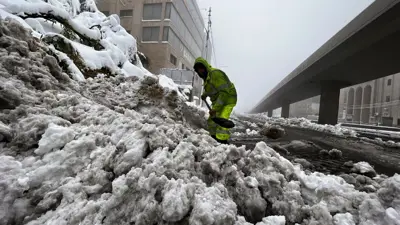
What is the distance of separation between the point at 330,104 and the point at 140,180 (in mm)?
21827

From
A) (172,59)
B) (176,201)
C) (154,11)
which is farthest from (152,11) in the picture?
(176,201)

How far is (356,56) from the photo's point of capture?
12281 mm

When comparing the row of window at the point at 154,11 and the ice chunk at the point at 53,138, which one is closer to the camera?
the ice chunk at the point at 53,138

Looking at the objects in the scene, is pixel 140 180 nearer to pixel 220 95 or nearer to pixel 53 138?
pixel 53 138

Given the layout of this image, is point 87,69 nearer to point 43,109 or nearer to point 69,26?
point 69,26

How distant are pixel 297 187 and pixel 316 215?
0.37 m

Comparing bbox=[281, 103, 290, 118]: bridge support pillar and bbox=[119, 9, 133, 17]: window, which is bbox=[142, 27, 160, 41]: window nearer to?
bbox=[119, 9, 133, 17]: window

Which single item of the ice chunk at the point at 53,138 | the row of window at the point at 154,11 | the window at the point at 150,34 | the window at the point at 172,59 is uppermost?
the row of window at the point at 154,11

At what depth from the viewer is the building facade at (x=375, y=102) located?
35.0 meters

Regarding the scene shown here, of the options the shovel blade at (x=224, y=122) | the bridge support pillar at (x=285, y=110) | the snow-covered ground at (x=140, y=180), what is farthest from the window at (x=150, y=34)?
the snow-covered ground at (x=140, y=180)

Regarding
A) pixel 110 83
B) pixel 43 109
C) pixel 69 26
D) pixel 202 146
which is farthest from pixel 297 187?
pixel 69 26

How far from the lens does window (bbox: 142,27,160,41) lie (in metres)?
29.8

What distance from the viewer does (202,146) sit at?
2682 millimetres

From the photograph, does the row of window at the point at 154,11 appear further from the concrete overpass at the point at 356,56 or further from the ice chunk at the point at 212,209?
the ice chunk at the point at 212,209
